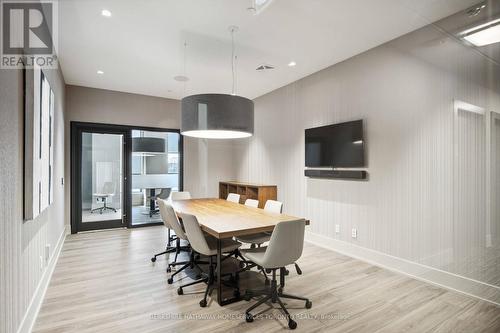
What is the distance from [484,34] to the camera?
229 cm

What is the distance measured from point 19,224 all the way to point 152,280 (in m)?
1.56

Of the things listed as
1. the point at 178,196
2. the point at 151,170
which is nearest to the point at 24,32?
the point at 178,196

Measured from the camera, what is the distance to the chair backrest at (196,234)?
8.00 feet

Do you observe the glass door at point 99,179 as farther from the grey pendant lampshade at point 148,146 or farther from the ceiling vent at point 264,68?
the ceiling vent at point 264,68

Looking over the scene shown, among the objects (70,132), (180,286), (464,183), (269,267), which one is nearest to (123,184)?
(70,132)

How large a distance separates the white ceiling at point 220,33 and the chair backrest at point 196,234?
216 cm

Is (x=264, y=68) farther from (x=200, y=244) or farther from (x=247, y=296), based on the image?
(x=247, y=296)

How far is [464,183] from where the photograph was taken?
2.66 metres

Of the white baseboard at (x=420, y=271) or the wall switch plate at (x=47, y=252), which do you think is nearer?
the white baseboard at (x=420, y=271)

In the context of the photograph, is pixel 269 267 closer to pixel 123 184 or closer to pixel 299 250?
pixel 299 250

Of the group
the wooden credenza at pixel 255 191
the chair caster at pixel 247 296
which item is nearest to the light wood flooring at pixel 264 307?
the chair caster at pixel 247 296

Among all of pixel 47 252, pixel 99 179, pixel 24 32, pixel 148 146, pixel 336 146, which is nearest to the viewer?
pixel 24 32

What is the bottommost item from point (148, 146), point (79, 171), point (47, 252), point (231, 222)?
point (47, 252)

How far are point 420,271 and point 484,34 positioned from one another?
255 centimetres
